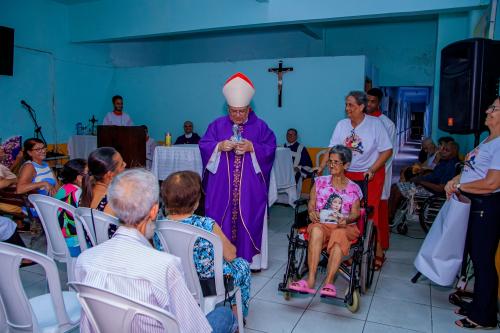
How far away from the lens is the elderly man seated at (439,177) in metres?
4.34

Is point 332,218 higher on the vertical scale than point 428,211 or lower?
higher

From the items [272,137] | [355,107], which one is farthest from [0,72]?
[355,107]

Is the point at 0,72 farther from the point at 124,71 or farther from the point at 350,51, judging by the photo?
the point at 350,51

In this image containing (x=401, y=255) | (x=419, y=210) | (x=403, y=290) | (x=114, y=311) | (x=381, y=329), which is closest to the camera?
(x=114, y=311)

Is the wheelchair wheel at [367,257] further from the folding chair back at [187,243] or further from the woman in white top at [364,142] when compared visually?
the folding chair back at [187,243]

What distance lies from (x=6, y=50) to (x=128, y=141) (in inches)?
82.4

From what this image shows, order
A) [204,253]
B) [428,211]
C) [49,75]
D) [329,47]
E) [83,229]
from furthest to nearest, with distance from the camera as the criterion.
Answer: [329,47]
[49,75]
[428,211]
[83,229]
[204,253]

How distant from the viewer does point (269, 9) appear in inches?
218

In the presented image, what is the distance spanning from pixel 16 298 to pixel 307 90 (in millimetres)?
5535

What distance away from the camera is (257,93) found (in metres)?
6.88

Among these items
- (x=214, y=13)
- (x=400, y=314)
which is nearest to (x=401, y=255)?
(x=400, y=314)

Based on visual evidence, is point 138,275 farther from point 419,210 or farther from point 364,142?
point 419,210

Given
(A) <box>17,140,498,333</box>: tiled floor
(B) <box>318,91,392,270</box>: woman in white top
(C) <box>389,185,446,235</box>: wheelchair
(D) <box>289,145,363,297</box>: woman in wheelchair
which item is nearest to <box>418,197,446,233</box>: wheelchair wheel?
(C) <box>389,185,446,235</box>: wheelchair

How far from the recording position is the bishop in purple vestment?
126 inches
